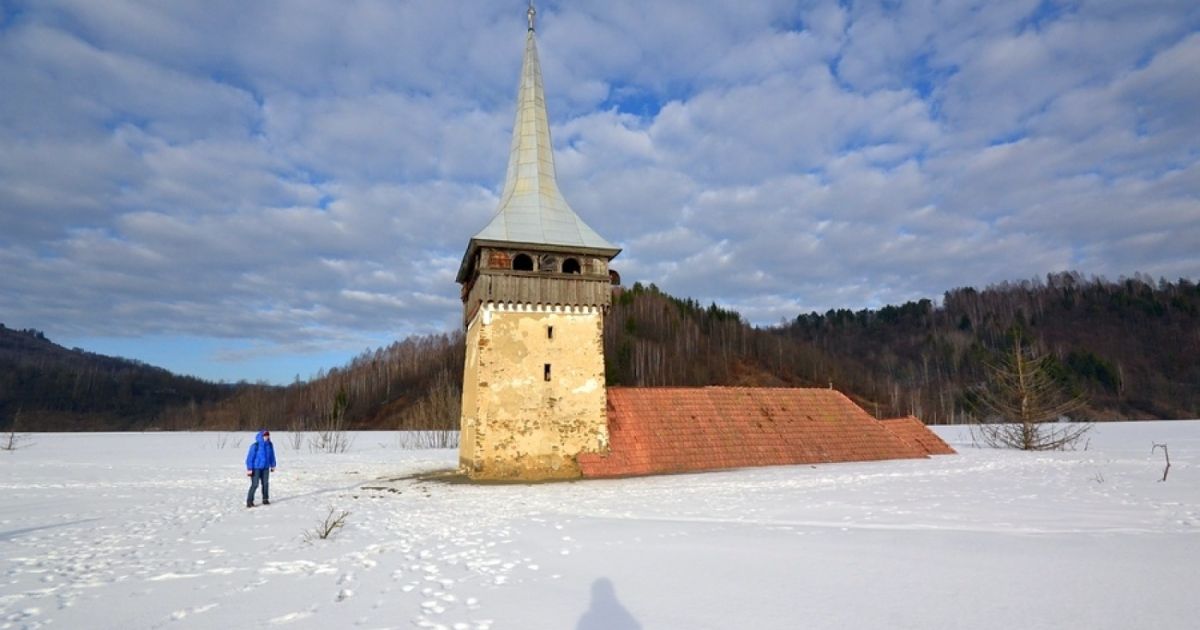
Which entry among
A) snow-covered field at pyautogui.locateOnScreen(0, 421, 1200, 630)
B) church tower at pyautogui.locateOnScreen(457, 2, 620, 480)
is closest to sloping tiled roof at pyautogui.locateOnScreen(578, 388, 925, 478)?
church tower at pyautogui.locateOnScreen(457, 2, 620, 480)

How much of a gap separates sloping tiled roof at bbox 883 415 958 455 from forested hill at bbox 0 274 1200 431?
3355cm

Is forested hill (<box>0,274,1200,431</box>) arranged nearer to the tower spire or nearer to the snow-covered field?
the tower spire

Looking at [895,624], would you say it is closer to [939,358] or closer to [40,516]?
[40,516]

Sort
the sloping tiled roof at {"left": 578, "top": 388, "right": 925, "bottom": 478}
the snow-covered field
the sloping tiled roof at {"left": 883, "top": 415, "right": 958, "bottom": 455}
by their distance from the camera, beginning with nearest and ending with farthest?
the snow-covered field < the sloping tiled roof at {"left": 578, "top": 388, "right": 925, "bottom": 478} < the sloping tiled roof at {"left": 883, "top": 415, "right": 958, "bottom": 455}

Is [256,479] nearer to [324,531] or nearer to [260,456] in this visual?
[260,456]

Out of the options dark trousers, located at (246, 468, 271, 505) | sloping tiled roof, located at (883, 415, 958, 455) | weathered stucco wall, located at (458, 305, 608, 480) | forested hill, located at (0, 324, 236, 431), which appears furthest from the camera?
forested hill, located at (0, 324, 236, 431)

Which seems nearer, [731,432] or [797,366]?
[731,432]

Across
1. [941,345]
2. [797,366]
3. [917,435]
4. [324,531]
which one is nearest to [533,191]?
[324,531]

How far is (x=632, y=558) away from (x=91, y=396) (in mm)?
150520

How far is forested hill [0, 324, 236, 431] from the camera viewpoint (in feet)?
354

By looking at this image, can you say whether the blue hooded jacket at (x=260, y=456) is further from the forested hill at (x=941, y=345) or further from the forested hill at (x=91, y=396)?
the forested hill at (x=91, y=396)

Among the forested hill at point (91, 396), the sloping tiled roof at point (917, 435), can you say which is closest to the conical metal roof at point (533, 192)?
the sloping tiled roof at point (917, 435)

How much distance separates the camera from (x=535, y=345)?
67.3ft

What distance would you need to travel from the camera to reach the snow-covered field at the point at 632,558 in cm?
621
